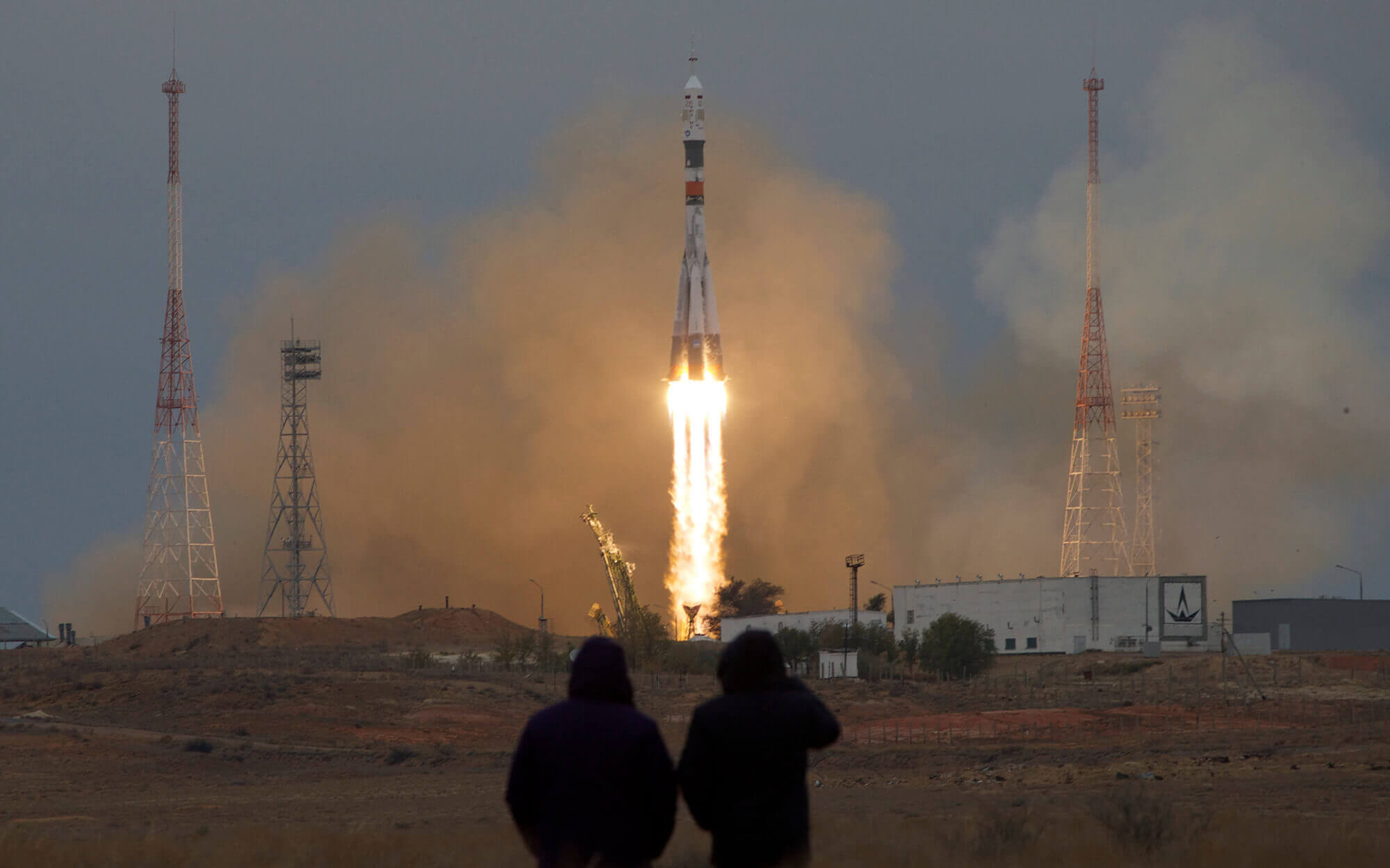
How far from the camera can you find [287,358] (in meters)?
94.2

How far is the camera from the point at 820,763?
1539 inches

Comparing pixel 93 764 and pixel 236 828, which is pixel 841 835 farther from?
pixel 93 764

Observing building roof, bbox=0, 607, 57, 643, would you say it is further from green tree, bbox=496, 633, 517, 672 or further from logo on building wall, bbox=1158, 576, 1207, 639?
logo on building wall, bbox=1158, 576, 1207, 639

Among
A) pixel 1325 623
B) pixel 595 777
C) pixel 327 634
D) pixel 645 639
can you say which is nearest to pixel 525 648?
pixel 645 639

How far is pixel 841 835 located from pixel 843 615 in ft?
247

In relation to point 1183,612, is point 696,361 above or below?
above

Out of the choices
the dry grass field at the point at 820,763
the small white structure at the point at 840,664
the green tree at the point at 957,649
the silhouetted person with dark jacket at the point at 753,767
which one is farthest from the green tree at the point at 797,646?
the silhouetted person with dark jacket at the point at 753,767

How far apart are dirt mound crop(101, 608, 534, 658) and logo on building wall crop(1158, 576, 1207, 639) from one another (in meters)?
34.5

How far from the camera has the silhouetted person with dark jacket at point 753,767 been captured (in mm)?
9203

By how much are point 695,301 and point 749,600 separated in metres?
30.7

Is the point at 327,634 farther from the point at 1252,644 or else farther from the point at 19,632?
the point at 1252,644

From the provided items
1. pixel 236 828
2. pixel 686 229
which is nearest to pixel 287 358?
pixel 686 229

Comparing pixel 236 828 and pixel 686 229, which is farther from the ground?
pixel 686 229

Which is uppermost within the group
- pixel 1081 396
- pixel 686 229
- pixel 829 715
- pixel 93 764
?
pixel 686 229
